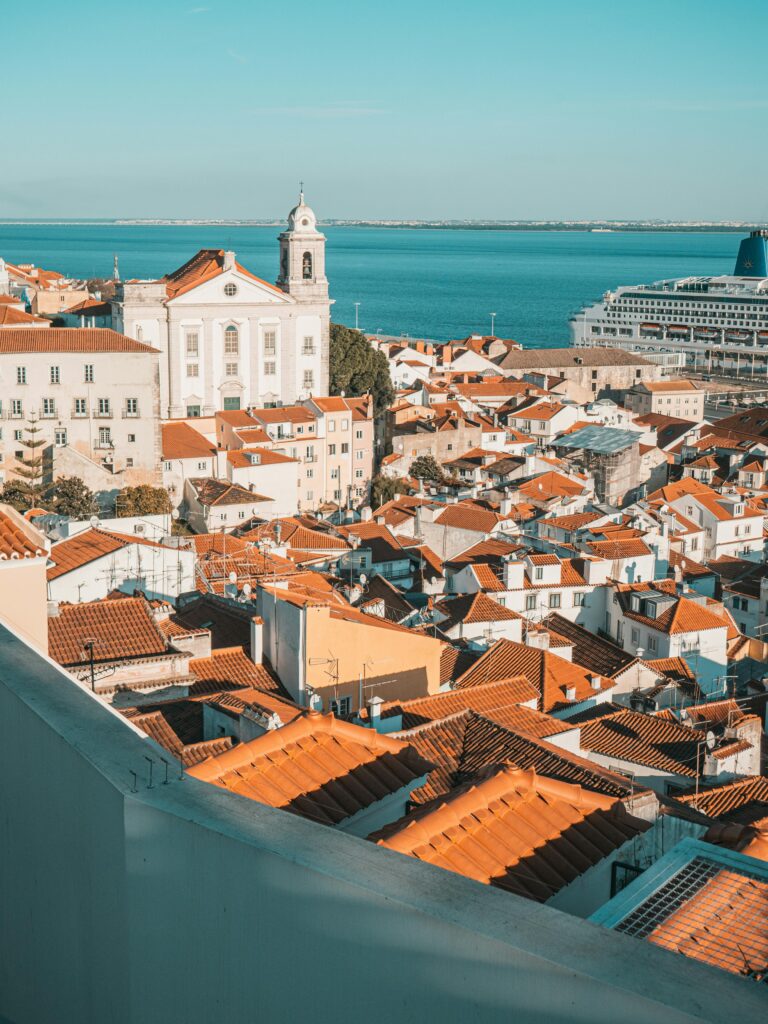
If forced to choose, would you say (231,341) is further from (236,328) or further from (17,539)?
(17,539)

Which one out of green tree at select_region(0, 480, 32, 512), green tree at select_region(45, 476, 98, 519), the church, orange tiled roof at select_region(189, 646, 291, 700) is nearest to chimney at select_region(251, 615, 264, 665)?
orange tiled roof at select_region(189, 646, 291, 700)

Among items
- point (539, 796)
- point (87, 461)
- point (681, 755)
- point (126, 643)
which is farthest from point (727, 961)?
point (87, 461)

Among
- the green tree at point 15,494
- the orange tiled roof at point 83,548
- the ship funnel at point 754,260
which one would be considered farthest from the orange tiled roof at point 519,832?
the ship funnel at point 754,260

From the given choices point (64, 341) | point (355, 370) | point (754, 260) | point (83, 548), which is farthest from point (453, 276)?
point (83, 548)

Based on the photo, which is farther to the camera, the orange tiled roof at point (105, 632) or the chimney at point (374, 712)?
the orange tiled roof at point (105, 632)

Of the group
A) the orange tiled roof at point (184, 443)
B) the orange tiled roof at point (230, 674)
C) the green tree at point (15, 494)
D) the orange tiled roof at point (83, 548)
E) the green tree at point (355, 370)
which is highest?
the orange tiled roof at point (230, 674)

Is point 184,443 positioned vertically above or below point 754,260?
below

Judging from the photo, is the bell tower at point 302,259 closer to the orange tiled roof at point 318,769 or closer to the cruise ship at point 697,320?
the orange tiled roof at point 318,769
